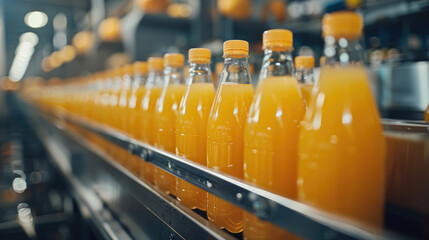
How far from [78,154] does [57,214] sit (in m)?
0.88

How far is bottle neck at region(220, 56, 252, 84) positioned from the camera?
68cm

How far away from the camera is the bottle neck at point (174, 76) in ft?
3.20

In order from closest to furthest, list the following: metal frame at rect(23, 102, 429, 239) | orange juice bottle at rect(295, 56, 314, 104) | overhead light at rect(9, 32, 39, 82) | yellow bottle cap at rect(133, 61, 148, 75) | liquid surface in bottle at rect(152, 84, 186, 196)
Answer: metal frame at rect(23, 102, 429, 239), orange juice bottle at rect(295, 56, 314, 104), liquid surface in bottle at rect(152, 84, 186, 196), yellow bottle cap at rect(133, 61, 148, 75), overhead light at rect(9, 32, 39, 82)

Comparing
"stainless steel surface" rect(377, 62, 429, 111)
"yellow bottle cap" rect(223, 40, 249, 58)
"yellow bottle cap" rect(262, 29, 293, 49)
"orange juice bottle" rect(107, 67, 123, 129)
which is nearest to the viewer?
"yellow bottle cap" rect(262, 29, 293, 49)

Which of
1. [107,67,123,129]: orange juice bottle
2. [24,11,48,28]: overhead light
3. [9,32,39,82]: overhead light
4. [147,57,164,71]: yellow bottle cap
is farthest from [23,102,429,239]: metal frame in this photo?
[9,32,39,82]: overhead light

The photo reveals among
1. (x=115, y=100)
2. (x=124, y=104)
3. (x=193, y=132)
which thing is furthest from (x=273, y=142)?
(x=115, y=100)

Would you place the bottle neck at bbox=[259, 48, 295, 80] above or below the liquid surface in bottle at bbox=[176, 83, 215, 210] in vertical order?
above

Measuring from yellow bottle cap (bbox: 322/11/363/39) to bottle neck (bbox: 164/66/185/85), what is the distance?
1.97 feet

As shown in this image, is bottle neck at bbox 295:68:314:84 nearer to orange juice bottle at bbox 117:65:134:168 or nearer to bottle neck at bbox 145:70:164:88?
bottle neck at bbox 145:70:164:88

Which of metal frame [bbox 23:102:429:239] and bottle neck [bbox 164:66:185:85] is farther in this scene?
bottle neck [bbox 164:66:185:85]

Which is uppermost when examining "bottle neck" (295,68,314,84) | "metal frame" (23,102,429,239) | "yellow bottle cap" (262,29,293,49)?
"yellow bottle cap" (262,29,293,49)

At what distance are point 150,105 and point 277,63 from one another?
24.8 inches

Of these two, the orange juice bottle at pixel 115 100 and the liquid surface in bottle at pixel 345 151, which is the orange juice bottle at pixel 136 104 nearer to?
the orange juice bottle at pixel 115 100

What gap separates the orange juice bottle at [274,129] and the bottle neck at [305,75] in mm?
210
